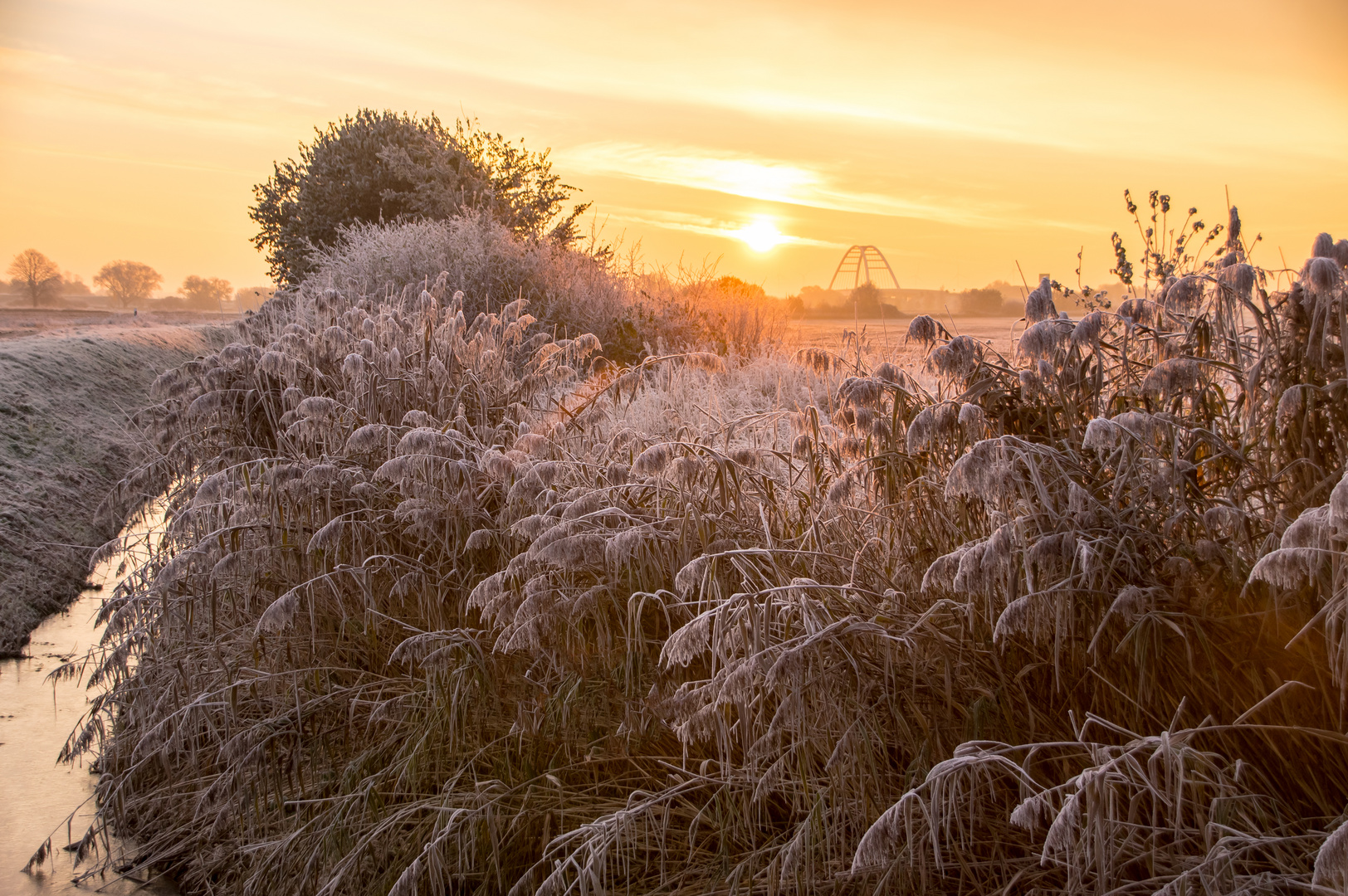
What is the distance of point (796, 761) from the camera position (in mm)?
2766

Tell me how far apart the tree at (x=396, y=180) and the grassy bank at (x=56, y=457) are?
214 inches

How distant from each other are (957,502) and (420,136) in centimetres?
1837

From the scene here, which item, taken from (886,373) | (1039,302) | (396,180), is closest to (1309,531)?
(1039,302)

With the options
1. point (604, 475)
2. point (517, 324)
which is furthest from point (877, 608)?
point (517, 324)

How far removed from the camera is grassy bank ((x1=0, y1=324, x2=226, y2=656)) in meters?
6.89

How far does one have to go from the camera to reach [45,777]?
4516 mm

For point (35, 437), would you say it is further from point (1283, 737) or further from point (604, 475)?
point (1283, 737)

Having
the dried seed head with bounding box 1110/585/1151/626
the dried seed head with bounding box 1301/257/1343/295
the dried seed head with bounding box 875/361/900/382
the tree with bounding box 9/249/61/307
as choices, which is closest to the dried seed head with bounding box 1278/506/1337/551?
the dried seed head with bounding box 1110/585/1151/626

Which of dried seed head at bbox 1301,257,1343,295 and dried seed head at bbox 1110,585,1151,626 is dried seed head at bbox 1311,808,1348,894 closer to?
dried seed head at bbox 1110,585,1151,626

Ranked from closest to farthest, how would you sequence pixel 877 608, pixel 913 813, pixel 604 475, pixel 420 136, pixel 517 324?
1. pixel 913 813
2. pixel 877 608
3. pixel 604 475
4. pixel 517 324
5. pixel 420 136

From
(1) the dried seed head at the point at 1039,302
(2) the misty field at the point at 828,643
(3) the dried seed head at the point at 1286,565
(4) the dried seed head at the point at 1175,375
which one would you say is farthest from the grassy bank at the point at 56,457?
(3) the dried seed head at the point at 1286,565

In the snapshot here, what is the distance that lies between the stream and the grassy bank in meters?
0.34


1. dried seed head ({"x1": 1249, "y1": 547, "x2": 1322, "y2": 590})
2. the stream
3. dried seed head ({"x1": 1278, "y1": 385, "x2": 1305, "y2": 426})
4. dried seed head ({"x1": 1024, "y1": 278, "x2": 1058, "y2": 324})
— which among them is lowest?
the stream

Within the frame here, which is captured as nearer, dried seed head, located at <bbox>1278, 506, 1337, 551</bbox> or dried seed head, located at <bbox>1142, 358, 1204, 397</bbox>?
dried seed head, located at <bbox>1278, 506, 1337, 551</bbox>
